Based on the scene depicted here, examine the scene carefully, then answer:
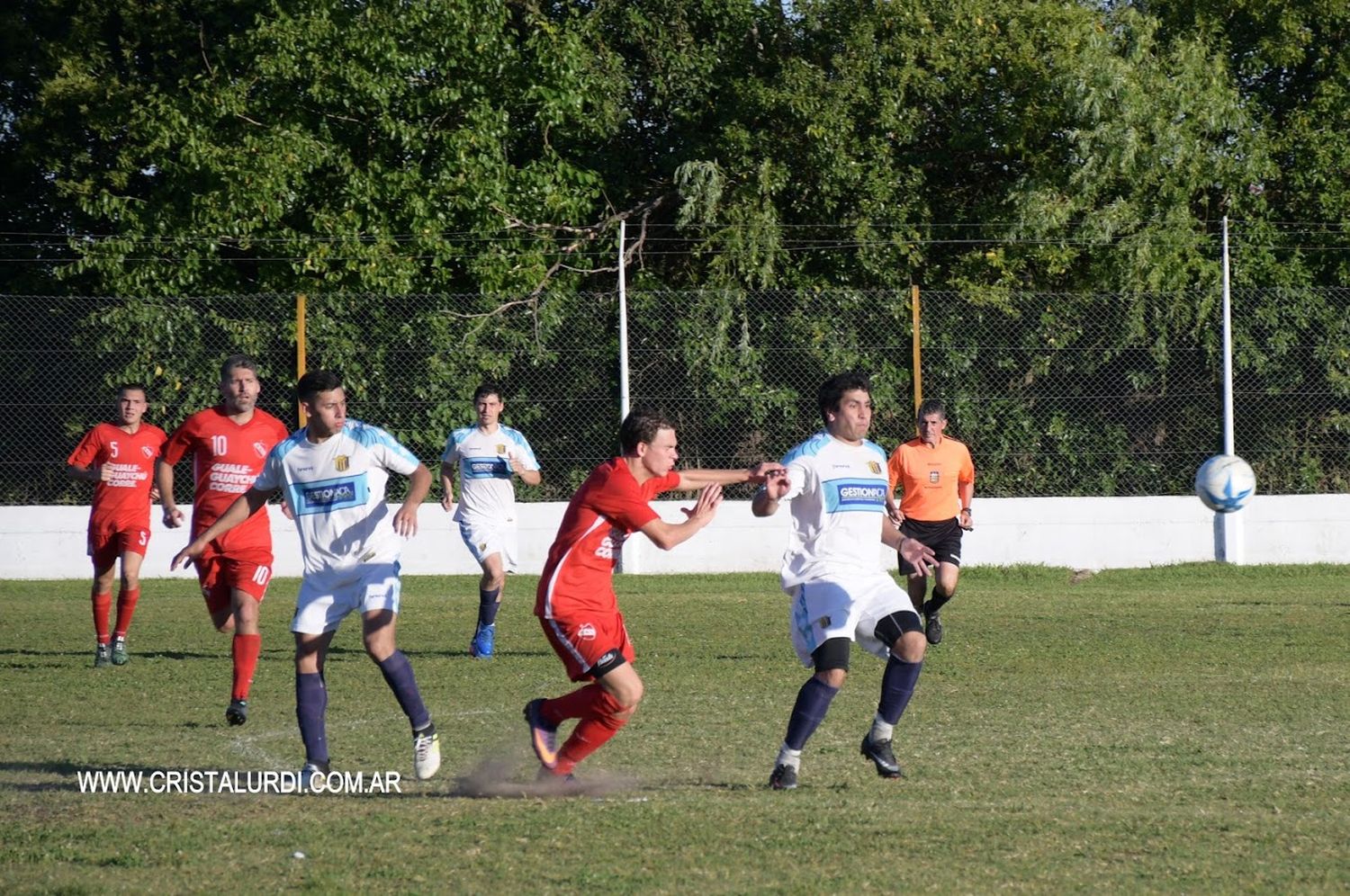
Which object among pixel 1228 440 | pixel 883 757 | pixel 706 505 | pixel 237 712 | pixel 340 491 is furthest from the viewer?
pixel 1228 440

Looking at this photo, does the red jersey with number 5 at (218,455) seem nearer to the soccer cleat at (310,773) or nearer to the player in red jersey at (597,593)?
the soccer cleat at (310,773)

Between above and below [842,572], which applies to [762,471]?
above

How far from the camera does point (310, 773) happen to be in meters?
6.66

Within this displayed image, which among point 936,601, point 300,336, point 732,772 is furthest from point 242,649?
point 300,336

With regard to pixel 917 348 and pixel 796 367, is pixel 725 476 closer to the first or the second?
pixel 796 367

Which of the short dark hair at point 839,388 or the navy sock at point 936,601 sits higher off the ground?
the short dark hair at point 839,388

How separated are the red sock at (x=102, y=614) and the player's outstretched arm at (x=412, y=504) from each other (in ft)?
17.4

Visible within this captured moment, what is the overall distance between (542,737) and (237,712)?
2343 millimetres

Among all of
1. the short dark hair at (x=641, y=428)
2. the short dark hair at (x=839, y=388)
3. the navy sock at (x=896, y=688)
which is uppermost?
the short dark hair at (x=839, y=388)

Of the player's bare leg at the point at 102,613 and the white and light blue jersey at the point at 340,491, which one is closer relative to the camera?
the white and light blue jersey at the point at 340,491

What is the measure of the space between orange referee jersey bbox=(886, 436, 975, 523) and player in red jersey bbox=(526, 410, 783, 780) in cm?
624

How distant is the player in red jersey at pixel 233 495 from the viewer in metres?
8.63

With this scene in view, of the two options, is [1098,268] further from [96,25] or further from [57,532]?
[96,25]

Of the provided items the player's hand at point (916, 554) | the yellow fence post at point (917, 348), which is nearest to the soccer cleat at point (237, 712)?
the player's hand at point (916, 554)
